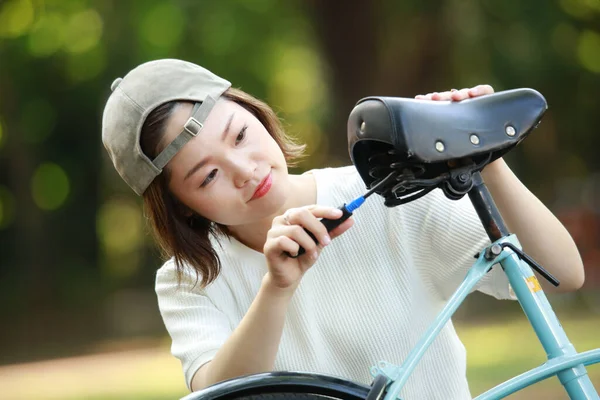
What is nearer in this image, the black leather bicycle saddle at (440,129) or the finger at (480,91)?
the black leather bicycle saddle at (440,129)

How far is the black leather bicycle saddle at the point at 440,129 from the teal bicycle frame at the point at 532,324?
0.28 ft

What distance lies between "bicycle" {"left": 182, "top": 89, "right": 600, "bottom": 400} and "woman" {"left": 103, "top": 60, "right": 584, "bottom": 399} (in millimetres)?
289

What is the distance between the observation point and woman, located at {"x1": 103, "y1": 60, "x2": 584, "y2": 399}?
2.07m

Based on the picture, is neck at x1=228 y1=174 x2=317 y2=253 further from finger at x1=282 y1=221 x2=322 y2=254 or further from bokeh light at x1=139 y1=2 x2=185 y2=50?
bokeh light at x1=139 y1=2 x2=185 y2=50

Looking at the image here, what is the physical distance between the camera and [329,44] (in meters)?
9.05

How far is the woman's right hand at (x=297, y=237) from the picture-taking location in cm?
159

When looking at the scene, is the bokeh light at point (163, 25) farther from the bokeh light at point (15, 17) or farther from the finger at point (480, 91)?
the finger at point (480, 91)

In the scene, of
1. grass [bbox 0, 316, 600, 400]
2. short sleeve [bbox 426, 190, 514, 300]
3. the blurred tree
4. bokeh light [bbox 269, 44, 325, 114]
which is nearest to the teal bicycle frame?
short sleeve [bbox 426, 190, 514, 300]

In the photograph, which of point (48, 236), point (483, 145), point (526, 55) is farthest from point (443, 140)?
point (48, 236)

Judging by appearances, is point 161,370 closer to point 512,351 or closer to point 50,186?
point 512,351

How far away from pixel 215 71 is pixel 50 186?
19.6 feet

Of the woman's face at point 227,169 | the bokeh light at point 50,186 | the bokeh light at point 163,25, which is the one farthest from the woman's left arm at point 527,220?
the bokeh light at point 50,186

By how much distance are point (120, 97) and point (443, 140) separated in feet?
2.94

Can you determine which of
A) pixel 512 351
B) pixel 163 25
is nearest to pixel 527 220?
pixel 512 351
